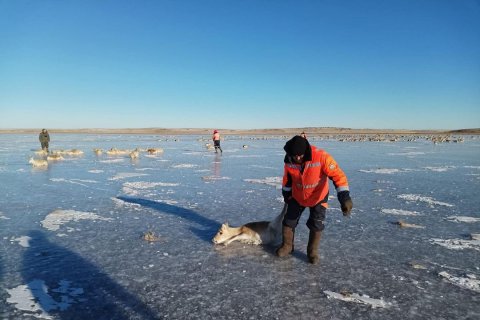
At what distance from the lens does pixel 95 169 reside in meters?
12.8

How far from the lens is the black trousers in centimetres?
412

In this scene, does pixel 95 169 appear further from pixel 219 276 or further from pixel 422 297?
pixel 422 297

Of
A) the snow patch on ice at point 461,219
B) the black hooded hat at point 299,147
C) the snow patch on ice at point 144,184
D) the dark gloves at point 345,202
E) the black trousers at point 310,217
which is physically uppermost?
the black hooded hat at point 299,147

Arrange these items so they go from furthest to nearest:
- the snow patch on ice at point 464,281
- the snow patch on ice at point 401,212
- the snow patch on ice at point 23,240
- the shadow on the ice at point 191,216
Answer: the snow patch on ice at point 401,212, the shadow on the ice at point 191,216, the snow patch on ice at point 23,240, the snow patch on ice at point 464,281

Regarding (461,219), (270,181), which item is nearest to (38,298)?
(461,219)

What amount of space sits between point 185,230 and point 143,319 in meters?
2.56

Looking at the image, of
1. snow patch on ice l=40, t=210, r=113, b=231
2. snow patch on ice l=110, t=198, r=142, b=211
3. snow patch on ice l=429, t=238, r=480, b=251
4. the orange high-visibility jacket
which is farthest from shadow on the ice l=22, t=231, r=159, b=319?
snow patch on ice l=429, t=238, r=480, b=251

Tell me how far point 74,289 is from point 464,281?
4.29m

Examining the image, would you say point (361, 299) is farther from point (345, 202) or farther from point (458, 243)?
point (458, 243)

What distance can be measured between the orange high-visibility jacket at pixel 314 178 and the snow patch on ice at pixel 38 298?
2.80 meters

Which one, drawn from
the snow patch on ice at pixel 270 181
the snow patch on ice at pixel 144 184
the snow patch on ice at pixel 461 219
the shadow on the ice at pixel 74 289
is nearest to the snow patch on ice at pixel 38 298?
the shadow on the ice at pixel 74 289

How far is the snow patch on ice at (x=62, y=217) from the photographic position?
5.45 metres

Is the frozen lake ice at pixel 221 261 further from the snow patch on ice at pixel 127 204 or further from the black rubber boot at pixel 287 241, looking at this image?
the black rubber boot at pixel 287 241

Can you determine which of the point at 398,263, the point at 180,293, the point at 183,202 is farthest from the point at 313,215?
the point at 183,202
